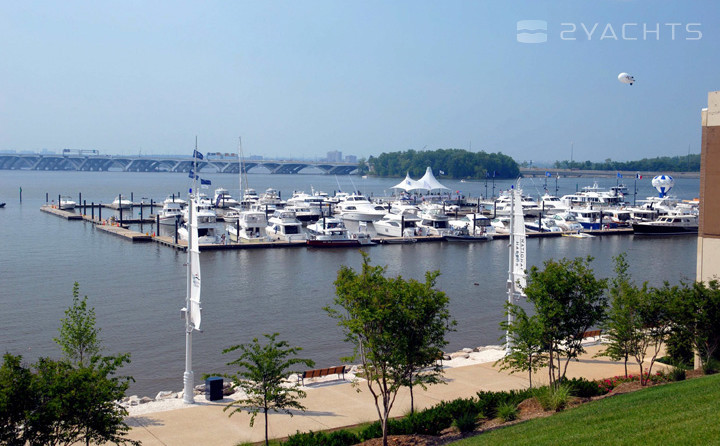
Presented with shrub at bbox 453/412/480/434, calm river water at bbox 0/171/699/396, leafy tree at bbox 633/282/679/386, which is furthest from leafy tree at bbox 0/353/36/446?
leafy tree at bbox 633/282/679/386

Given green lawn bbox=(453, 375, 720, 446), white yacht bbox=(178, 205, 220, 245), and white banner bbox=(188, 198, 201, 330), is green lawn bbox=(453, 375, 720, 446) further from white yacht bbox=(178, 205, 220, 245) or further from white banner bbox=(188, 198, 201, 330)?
white yacht bbox=(178, 205, 220, 245)

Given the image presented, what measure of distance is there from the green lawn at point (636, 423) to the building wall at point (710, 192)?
550 cm

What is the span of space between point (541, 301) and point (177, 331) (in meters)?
16.4

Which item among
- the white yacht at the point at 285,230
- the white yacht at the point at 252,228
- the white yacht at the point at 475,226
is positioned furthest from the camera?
the white yacht at the point at 475,226

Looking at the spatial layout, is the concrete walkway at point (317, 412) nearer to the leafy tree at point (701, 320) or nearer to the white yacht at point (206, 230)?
the leafy tree at point (701, 320)

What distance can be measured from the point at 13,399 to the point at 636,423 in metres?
9.37

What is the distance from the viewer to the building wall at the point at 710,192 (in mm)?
19062

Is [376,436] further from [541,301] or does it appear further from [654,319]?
[654,319]

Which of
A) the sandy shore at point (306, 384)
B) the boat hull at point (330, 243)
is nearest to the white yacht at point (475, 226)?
the boat hull at point (330, 243)

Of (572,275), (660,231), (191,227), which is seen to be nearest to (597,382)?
(572,275)

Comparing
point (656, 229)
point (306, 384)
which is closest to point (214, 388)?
point (306, 384)

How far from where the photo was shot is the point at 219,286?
37281mm

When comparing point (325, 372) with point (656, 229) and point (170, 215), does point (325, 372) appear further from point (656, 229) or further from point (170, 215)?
point (656, 229)

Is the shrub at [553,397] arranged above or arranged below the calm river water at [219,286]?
above
